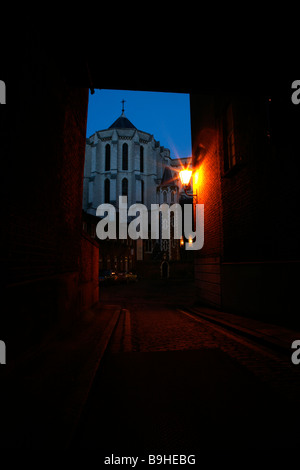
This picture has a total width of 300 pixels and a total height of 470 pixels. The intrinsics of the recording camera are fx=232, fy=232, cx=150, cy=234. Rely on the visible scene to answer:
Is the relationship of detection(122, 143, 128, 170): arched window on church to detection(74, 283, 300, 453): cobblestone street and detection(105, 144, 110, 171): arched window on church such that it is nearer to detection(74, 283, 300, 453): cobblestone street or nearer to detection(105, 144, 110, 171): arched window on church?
detection(105, 144, 110, 171): arched window on church

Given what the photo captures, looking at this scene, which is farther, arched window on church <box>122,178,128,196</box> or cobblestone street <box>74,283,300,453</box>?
arched window on church <box>122,178,128,196</box>

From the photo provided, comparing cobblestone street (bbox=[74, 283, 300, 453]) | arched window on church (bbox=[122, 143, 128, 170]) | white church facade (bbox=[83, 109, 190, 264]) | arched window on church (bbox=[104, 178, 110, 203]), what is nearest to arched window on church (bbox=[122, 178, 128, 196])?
white church facade (bbox=[83, 109, 190, 264])

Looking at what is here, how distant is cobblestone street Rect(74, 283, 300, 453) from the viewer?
198 cm

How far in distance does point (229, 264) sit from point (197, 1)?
659 centimetres

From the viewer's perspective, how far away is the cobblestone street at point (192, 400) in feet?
6.49

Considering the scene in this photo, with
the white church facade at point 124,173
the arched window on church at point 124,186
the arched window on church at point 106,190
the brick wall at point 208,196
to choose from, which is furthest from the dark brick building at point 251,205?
the arched window on church at point 106,190

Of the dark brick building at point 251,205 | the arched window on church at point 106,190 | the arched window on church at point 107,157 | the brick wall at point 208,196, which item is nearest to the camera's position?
the dark brick building at point 251,205

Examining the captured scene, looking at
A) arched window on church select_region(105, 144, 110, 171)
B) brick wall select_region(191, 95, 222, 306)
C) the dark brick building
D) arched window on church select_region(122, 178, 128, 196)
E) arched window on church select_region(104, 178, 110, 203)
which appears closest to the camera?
the dark brick building

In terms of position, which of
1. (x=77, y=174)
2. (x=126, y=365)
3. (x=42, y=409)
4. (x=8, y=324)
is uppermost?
(x=77, y=174)

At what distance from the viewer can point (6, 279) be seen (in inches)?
117

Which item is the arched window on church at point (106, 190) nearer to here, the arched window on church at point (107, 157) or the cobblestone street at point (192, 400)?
the arched window on church at point (107, 157)

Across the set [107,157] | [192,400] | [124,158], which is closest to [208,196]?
[192,400]

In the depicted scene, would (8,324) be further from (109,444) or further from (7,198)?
(109,444)
